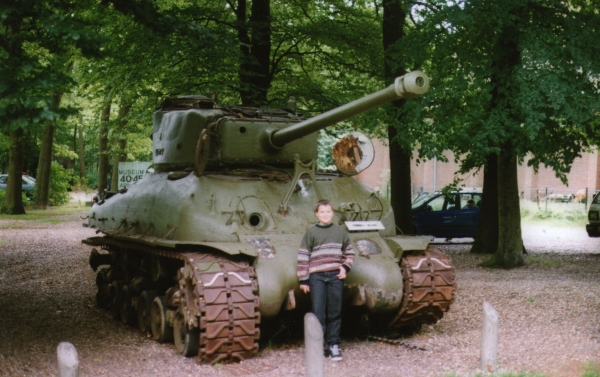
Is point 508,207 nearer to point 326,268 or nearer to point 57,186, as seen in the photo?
point 326,268

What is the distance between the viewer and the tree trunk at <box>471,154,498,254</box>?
19.3 metres

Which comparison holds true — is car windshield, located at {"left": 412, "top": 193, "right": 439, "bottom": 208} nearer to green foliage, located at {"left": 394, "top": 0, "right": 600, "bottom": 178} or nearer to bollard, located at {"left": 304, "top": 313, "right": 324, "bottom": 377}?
green foliage, located at {"left": 394, "top": 0, "right": 600, "bottom": 178}

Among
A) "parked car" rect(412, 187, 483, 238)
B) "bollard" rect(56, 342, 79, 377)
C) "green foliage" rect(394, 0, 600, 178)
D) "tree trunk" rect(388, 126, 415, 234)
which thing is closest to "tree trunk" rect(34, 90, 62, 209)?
"parked car" rect(412, 187, 483, 238)

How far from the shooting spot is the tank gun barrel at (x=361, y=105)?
7.69 m

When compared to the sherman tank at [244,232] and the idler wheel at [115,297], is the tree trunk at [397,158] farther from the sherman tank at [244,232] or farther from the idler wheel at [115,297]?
the idler wheel at [115,297]

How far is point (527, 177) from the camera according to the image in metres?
42.5

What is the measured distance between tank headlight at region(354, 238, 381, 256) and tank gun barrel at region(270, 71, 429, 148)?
1440 mm

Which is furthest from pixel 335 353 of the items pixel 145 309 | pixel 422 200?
pixel 422 200

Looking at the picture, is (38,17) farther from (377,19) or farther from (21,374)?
(377,19)

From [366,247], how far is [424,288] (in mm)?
825

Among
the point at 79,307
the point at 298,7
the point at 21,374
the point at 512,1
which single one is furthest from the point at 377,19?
the point at 21,374

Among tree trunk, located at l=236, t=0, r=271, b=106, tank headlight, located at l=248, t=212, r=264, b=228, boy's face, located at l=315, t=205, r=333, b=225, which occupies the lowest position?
tank headlight, located at l=248, t=212, r=264, b=228

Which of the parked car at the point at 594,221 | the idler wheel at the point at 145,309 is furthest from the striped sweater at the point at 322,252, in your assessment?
the parked car at the point at 594,221

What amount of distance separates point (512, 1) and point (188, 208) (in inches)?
287
